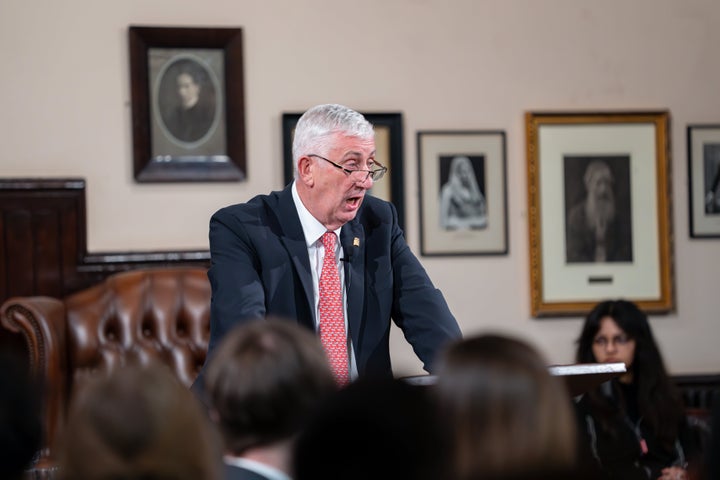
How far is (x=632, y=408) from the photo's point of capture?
482 centimetres

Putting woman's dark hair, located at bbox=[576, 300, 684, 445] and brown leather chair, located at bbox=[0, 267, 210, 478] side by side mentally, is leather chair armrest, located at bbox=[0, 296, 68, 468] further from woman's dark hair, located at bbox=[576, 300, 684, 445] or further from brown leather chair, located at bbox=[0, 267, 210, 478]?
woman's dark hair, located at bbox=[576, 300, 684, 445]

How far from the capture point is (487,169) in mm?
5590

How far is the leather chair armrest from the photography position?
4668 mm

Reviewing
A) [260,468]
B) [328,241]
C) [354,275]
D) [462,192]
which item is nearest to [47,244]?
[462,192]

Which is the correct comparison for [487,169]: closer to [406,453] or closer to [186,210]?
[186,210]

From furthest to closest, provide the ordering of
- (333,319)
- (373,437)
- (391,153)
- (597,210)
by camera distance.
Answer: (597,210) < (391,153) < (333,319) < (373,437)

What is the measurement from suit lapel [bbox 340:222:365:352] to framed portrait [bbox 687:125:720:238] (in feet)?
9.36

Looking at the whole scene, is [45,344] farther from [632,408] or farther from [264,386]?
[264,386]

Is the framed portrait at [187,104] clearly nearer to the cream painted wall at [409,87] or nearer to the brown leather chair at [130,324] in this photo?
the cream painted wall at [409,87]

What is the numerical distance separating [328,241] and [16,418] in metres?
2.03

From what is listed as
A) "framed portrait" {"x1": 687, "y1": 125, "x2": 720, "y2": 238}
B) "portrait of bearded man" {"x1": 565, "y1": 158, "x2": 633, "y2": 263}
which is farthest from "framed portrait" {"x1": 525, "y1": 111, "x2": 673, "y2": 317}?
"framed portrait" {"x1": 687, "y1": 125, "x2": 720, "y2": 238}

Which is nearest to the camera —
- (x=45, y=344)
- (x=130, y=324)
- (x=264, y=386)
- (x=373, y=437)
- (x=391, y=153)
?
(x=373, y=437)

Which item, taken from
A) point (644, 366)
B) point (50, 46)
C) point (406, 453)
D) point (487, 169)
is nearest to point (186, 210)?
point (50, 46)

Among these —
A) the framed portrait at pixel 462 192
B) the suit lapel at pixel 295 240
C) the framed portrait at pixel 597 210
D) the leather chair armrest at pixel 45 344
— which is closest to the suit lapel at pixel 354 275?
the suit lapel at pixel 295 240
